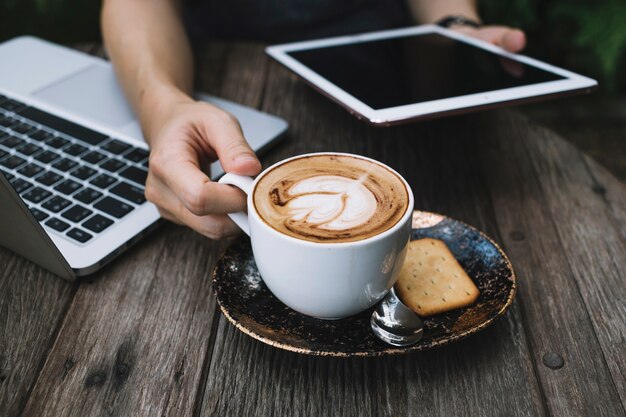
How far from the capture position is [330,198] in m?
0.56

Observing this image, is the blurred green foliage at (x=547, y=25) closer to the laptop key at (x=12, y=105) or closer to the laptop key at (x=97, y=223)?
the laptop key at (x=12, y=105)

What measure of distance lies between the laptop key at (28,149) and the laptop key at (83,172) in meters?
0.09

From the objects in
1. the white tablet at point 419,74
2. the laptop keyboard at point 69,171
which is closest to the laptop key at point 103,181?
the laptop keyboard at point 69,171

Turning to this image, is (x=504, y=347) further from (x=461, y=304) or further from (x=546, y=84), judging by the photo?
(x=546, y=84)

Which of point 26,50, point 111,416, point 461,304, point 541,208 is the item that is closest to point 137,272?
point 111,416

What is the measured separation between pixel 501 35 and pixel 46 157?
30.9 inches

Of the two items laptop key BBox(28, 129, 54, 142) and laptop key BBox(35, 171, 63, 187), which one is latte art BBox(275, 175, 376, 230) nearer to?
laptop key BBox(35, 171, 63, 187)

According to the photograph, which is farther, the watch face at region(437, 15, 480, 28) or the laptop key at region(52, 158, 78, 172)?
the watch face at region(437, 15, 480, 28)

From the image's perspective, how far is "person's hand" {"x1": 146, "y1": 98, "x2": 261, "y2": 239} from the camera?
1.97ft

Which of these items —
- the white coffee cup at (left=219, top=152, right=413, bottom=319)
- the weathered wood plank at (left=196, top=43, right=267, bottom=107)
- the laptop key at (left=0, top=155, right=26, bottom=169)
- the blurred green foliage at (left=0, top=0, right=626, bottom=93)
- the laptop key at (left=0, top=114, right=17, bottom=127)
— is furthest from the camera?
the blurred green foliage at (left=0, top=0, right=626, bottom=93)

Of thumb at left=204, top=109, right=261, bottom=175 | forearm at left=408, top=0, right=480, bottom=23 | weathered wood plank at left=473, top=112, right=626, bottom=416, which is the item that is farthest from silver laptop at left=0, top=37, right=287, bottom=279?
forearm at left=408, top=0, right=480, bottom=23

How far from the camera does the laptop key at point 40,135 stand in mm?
867

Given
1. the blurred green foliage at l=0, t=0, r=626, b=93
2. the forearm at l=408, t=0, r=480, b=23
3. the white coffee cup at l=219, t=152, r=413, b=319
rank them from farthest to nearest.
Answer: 1. the blurred green foliage at l=0, t=0, r=626, b=93
2. the forearm at l=408, t=0, r=480, b=23
3. the white coffee cup at l=219, t=152, r=413, b=319

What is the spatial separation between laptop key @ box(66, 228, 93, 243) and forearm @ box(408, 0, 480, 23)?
0.96 meters
